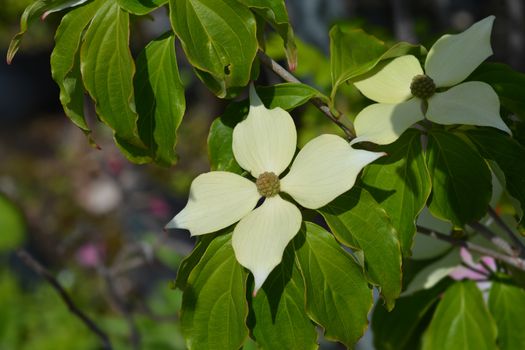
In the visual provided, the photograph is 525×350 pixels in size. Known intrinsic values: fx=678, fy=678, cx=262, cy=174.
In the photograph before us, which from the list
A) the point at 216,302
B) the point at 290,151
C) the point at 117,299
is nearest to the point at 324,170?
the point at 290,151

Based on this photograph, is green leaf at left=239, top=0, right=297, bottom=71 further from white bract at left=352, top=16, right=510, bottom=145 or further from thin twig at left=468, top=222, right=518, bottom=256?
thin twig at left=468, top=222, right=518, bottom=256

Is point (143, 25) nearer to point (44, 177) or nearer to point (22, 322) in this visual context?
point (44, 177)

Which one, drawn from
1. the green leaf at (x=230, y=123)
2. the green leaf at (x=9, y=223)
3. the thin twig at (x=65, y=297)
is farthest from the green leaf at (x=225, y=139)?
the green leaf at (x=9, y=223)

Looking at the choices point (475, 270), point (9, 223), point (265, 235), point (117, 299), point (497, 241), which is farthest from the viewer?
point (9, 223)

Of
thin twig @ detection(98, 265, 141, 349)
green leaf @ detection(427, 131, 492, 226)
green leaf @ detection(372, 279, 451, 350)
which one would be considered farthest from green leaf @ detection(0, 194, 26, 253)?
green leaf @ detection(427, 131, 492, 226)

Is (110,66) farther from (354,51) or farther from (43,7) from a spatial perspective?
(354,51)

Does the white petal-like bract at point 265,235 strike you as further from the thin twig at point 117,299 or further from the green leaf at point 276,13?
the thin twig at point 117,299

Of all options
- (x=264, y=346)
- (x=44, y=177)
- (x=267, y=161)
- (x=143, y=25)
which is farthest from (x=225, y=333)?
(x=143, y=25)
